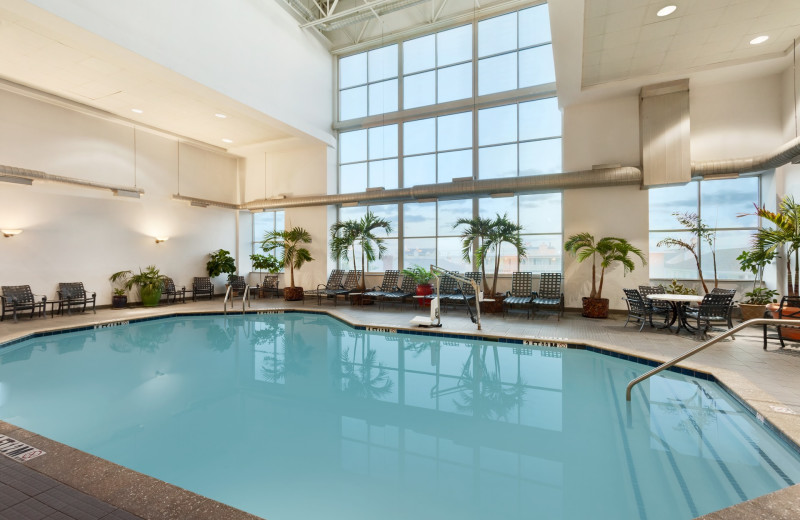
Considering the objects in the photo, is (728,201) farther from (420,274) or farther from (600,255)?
(420,274)

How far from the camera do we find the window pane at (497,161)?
34.0 ft

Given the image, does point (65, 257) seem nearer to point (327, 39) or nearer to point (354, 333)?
point (354, 333)

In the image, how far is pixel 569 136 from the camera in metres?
9.05

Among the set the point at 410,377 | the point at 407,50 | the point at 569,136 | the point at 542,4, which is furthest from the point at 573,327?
the point at 407,50

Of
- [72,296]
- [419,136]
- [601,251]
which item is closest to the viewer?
[601,251]

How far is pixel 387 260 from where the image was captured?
39.1ft

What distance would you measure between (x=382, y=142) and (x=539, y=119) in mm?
4845

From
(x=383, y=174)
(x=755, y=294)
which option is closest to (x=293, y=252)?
(x=383, y=174)

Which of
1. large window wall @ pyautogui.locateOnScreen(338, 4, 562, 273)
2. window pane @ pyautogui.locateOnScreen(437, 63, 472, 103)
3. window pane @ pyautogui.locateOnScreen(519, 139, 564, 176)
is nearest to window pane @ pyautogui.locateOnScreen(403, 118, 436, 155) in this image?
large window wall @ pyautogui.locateOnScreen(338, 4, 562, 273)

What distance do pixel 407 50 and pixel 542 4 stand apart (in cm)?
411

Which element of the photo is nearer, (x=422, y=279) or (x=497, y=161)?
(x=422, y=279)

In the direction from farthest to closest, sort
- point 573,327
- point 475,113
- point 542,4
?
point 475,113 < point 542,4 < point 573,327

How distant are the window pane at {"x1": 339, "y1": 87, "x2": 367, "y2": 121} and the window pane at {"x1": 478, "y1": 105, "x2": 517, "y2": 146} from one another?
13.4 ft

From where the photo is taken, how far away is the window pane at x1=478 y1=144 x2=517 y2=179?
10367 millimetres
